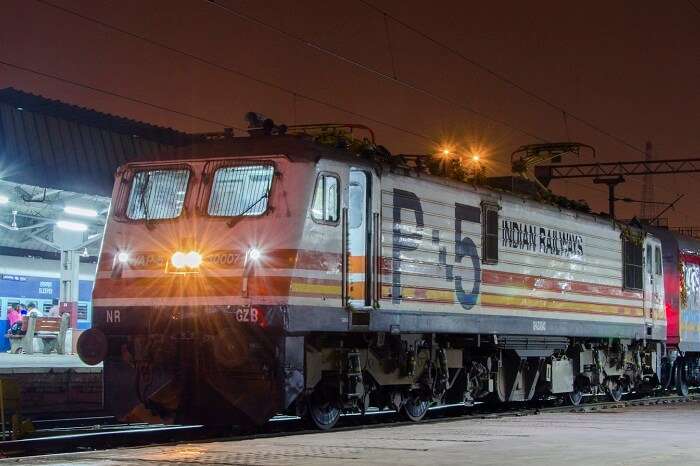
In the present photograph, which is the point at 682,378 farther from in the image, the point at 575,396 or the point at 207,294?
the point at 207,294

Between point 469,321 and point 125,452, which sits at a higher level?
point 469,321

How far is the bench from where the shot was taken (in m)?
30.9

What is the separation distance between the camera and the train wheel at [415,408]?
697 inches

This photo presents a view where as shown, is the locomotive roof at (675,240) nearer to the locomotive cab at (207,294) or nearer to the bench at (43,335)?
the locomotive cab at (207,294)

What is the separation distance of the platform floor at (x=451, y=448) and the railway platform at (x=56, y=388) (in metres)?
7.49

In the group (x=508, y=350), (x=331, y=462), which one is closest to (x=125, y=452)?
(x=331, y=462)

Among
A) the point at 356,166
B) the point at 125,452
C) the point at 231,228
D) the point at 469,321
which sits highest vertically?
the point at 356,166

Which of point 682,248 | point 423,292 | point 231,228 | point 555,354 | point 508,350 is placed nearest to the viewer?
point 231,228

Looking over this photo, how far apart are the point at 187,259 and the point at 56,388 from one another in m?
6.86

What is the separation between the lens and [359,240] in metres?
15.6

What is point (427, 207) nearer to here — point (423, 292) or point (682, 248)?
point (423, 292)

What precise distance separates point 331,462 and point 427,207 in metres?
7.25

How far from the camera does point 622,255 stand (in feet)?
82.3

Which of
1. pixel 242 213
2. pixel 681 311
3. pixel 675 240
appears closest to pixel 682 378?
pixel 681 311
